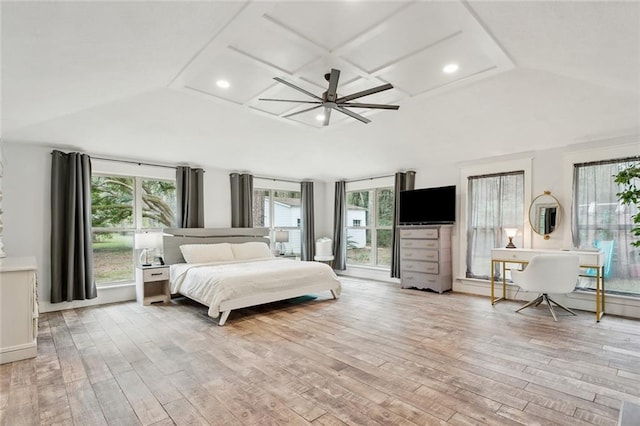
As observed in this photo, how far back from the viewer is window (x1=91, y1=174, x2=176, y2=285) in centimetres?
513

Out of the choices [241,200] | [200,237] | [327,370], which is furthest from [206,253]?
[327,370]

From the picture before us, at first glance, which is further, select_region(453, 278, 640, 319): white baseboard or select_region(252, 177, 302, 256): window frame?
select_region(252, 177, 302, 256): window frame

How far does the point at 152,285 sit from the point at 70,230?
4.63 feet

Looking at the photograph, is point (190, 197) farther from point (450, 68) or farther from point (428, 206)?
point (450, 68)

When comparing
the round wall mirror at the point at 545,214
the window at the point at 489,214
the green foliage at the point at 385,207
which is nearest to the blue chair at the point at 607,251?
the round wall mirror at the point at 545,214

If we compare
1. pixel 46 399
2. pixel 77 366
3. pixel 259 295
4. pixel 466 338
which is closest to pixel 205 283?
pixel 259 295

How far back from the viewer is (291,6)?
2.33 meters

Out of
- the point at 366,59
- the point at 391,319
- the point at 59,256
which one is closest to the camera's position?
the point at 366,59

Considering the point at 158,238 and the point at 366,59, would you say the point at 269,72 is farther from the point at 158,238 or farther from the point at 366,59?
the point at 158,238

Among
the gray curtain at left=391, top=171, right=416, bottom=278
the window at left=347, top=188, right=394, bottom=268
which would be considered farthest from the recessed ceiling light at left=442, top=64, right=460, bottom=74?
the window at left=347, top=188, right=394, bottom=268

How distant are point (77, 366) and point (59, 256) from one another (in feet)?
7.89

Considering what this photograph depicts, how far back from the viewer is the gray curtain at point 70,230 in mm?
4453

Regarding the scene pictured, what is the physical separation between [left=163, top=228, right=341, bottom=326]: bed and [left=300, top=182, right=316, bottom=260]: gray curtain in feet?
4.25

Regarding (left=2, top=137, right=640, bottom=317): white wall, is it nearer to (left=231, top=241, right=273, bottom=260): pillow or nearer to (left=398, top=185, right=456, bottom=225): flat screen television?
(left=398, top=185, right=456, bottom=225): flat screen television
